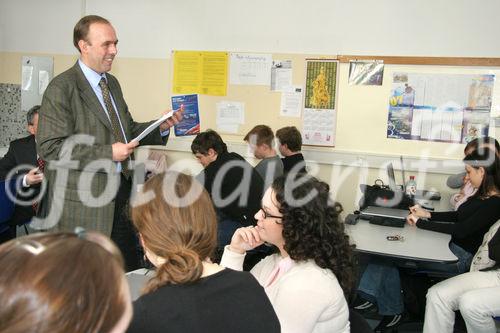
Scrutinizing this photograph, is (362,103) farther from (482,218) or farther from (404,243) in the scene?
(404,243)

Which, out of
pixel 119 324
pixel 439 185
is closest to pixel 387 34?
pixel 439 185

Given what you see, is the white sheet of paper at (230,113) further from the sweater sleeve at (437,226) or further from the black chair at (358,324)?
the black chair at (358,324)

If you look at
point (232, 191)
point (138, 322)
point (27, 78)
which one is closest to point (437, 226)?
point (232, 191)

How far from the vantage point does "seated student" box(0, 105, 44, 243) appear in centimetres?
313

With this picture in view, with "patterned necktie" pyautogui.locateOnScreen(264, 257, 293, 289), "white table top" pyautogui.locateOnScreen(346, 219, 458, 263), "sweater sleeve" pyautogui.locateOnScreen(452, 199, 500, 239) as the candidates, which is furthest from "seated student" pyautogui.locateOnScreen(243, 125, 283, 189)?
"patterned necktie" pyautogui.locateOnScreen(264, 257, 293, 289)

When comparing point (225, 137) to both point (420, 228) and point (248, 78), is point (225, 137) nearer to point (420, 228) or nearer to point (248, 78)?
point (248, 78)

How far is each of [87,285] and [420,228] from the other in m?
2.60

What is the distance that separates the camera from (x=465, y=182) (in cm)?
362

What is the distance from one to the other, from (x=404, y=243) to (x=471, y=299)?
435mm

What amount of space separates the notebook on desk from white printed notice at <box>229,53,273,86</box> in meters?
1.79

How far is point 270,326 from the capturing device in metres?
1.22

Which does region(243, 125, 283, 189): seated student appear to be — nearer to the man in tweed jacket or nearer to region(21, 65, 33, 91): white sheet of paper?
the man in tweed jacket

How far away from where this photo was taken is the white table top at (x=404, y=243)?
2.47m

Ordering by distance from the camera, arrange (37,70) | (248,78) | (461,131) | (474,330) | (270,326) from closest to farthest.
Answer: (270,326), (474,330), (461,131), (248,78), (37,70)
